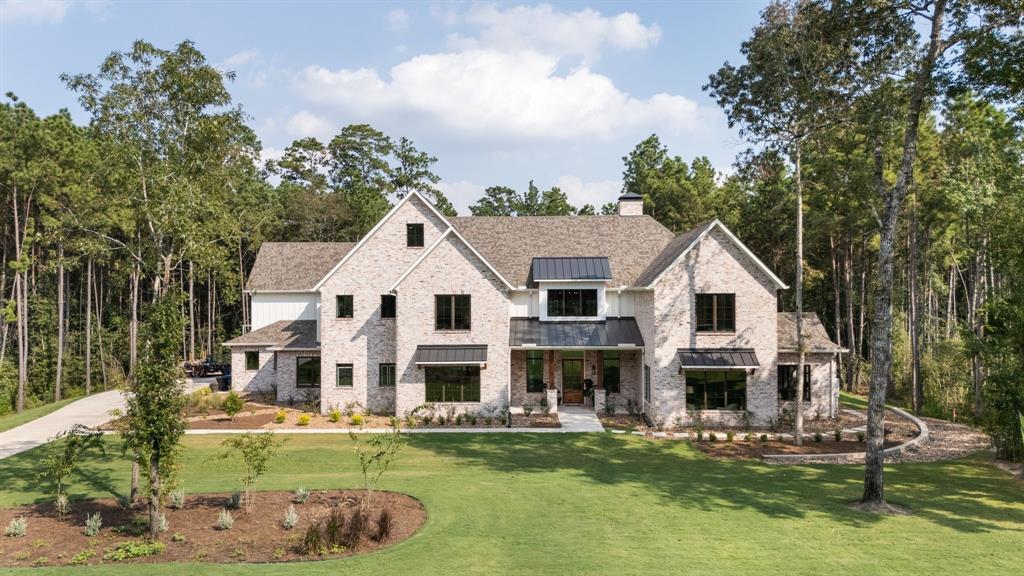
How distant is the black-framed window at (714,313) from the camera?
984 inches

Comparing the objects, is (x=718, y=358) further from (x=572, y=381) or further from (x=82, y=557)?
(x=82, y=557)

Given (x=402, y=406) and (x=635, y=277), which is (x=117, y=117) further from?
(x=635, y=277)

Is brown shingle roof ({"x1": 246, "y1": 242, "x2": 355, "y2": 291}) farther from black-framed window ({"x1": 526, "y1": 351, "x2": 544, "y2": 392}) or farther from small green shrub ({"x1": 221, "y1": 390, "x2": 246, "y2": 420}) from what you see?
black-framed window ({"x1": 526, "y1": 351, "x2": 544, "y2": 392})

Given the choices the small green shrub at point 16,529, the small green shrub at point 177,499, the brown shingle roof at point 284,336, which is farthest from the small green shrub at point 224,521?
the brown shingle roof at point 284,336

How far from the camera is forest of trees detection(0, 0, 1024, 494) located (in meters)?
15.5

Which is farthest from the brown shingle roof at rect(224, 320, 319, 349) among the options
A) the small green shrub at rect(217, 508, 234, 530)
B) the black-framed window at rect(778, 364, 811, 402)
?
the black-framed window at rect(778, 364, 811, 402)

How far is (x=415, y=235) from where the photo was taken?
2822cm

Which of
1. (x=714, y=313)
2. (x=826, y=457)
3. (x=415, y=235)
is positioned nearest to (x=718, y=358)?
(x=714, y=313)

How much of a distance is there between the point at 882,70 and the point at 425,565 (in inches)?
666

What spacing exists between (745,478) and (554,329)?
12.3m

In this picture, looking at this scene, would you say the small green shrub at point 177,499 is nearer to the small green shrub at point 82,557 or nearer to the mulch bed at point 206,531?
the mulch bed at point 206,531

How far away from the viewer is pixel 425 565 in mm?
10570

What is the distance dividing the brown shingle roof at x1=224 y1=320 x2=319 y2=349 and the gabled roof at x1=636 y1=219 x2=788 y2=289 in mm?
16816

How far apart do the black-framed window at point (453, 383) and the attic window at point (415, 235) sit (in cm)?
602
